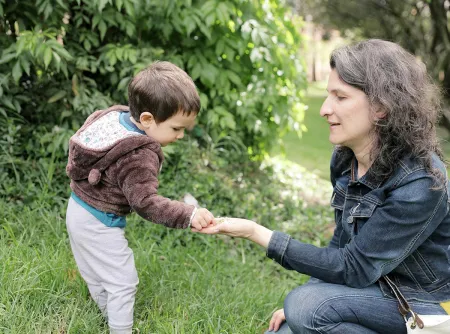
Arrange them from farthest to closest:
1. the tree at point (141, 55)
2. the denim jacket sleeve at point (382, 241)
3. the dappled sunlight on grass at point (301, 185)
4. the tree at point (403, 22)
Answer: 1. the tree at point (403, 22)
2. the dappled sunlight on grass at point (301, 185)
3. the tree at point (141, 55)
4. the denim jacket sleeve at point (382, 241)

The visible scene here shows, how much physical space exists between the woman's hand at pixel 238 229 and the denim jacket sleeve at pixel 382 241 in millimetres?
42

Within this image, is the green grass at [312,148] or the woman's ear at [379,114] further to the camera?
the green grass at [312,148]

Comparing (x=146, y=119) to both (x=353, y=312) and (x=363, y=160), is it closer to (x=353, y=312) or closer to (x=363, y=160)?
(x=363, y=160)

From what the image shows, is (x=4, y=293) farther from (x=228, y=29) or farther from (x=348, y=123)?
(x=228, y=29)

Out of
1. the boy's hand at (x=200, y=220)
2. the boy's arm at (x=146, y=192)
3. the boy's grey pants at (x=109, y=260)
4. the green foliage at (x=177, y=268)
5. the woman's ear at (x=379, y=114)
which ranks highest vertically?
the woman's ear at (x=379, y=114)

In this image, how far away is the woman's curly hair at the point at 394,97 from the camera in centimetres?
228

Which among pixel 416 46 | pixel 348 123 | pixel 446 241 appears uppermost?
pixel 348 123

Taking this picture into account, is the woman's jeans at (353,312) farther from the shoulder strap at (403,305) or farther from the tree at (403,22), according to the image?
the tree at (403,22)

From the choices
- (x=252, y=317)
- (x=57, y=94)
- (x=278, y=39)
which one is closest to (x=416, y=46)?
(x=278, y=39)

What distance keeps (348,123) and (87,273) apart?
4.36ft

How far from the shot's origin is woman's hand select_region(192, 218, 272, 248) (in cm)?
240

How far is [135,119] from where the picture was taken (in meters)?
2.51

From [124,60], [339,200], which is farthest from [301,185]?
[339,200]

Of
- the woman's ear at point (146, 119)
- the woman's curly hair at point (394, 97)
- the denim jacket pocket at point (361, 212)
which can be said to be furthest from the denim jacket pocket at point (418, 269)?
the woman's ear at point (146, 119)
